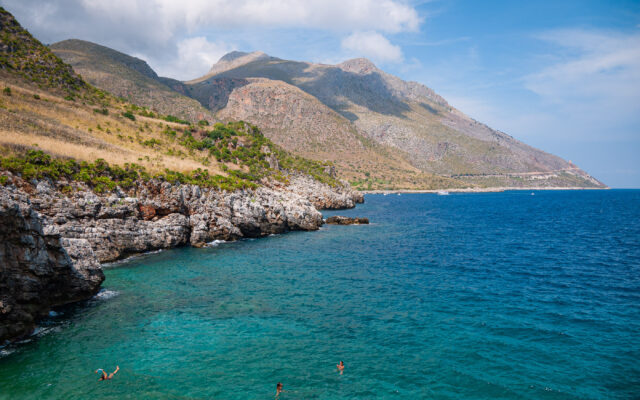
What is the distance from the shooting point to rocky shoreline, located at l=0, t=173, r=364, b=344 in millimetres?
18078

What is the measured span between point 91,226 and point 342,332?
27.4 metres

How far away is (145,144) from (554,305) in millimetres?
63336

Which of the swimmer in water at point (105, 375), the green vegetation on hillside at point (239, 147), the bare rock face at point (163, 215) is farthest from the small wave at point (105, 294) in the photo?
the green vegetation on hillside at point (239, 147)

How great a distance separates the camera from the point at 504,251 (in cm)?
4522

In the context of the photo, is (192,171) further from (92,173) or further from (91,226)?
(91,226)

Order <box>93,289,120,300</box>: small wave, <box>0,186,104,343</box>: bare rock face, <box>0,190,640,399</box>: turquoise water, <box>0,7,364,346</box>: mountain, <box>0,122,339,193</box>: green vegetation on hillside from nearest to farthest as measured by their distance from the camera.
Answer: <box>0,190,640,399</box>: turquoise water, <box>0,186,104,343</box>: bare rock face, <box>0,7,364,346</box>: mountain, <box>93,289,120,300</box>: small wave, <box>0,122,339,193</box>: green vegetation on hillside

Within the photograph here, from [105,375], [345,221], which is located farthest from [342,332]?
[345,221]

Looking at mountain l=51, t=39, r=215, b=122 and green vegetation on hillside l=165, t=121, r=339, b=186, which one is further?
mountain l=51, t=39, r=215, b=122

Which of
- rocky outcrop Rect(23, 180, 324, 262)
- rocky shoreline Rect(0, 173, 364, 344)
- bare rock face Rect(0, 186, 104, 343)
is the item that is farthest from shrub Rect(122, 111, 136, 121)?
bare rock face Rect(0, 186, 104, 343)

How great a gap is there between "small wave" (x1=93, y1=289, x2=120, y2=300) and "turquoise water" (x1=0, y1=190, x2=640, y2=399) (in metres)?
0.13

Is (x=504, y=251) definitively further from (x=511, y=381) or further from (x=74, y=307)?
(x=74, y=307)

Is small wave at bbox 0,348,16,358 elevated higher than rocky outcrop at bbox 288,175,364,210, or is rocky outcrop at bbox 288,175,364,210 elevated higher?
rocky outcrop at bbox 288,175,364,210

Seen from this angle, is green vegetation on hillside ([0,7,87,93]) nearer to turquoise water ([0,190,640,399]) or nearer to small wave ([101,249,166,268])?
small wave ([101,249,166,268])

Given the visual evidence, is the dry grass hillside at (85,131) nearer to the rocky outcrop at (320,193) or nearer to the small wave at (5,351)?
the small wave at (5,351)
